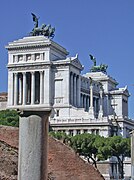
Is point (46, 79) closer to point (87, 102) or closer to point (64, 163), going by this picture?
point (87, 102)

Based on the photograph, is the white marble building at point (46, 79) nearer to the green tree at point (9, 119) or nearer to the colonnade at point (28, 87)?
the colonnade at point (28, 87)

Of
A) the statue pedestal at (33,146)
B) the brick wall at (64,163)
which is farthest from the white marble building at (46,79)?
the statue pedestal at (33,146)

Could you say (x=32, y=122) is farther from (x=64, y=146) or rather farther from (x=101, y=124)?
(x=101, y=124)

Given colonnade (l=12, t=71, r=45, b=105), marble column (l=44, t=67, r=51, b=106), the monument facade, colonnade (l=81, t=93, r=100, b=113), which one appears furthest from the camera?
colonnade (l=81, t=93, r=100, b=113)

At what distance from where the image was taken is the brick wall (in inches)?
633

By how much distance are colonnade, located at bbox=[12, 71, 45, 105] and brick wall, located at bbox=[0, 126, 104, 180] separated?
3011 inches

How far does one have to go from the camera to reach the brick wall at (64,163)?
52.7 ft

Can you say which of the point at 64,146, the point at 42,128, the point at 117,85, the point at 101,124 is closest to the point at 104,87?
the point at 117,85

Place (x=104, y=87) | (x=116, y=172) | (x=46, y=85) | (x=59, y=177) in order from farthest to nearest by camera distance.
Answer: (x=104, y=87) < (x=46, y=85) < (x=116, y=172) < (x=59, y=177)

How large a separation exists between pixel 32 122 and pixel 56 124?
78071 millimetres

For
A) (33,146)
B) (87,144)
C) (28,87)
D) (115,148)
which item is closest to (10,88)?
(28,87)

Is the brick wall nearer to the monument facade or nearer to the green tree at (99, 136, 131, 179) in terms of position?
the green tree at (99, 136, 131, 179)

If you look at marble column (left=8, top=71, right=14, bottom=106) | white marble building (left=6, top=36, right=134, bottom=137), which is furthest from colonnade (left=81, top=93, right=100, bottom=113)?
marble column (left=8, top=71, right=14, bottom=106)

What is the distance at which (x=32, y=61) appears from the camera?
311 feet
